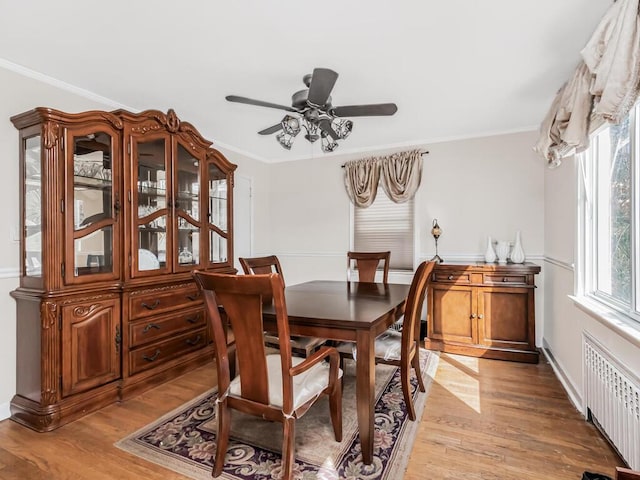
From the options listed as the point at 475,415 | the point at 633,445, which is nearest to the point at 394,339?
the point at 475,415

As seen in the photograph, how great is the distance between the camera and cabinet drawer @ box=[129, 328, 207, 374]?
8.52 feet

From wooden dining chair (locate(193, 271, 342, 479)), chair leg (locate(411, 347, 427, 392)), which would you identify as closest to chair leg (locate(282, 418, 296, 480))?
wooden dining chair (locate(193, 271, 342, 479))

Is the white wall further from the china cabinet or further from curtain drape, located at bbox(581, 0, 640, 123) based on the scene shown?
the china cabinet

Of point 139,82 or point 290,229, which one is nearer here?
point 139,82

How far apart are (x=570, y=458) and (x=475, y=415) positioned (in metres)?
0.54

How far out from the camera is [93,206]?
8.00 ft

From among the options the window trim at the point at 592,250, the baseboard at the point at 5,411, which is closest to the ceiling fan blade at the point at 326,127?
the window trim at the point at 592,250

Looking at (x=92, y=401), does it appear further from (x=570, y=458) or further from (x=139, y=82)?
(x=570, y=458)

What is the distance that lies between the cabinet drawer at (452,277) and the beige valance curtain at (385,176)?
1.07 meters

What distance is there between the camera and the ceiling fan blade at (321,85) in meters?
1.86

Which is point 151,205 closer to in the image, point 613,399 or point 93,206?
point 93,206

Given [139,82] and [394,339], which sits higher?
[139,82]

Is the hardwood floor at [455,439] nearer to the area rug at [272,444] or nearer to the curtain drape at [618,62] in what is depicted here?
the area rug at [272,444]

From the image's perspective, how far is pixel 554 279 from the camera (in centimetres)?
314
